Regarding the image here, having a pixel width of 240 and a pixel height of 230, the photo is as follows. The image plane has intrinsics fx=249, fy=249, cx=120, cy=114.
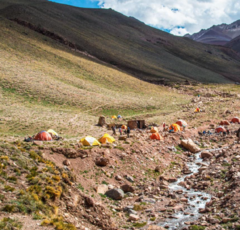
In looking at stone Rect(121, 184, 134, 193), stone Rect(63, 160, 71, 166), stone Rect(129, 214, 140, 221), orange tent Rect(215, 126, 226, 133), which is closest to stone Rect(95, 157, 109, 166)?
stone Rect(63, 160, 71, 166)

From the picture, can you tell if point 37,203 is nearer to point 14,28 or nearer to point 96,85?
point 96,85

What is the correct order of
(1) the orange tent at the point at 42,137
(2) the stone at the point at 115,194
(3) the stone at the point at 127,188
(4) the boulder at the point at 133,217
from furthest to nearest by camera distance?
1. (1) the orange tent at the point at 42,137
2. (3) the stone at the point at 127,188
3. (2) the stone at the point at 115,194
4. (4) the boulder at the point at 133,217

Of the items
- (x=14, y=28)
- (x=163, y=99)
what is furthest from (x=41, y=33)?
(x=163, y=99)

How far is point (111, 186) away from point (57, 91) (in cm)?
4119

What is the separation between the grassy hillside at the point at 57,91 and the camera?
3841 centimetres

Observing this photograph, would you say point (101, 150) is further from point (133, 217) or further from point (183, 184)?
point (133, 217)

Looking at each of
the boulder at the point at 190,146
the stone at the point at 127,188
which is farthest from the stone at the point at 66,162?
the boulder at the point at 190,146

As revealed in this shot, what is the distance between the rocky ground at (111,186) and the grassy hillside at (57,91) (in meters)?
12.9

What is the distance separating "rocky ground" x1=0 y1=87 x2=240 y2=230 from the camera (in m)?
11.7

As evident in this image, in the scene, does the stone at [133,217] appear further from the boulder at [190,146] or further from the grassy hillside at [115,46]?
the grassy hillside at [115,46]

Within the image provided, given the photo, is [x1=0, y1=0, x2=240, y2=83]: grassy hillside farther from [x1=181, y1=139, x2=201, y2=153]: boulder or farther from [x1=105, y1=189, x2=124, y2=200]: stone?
[x1=105, y1=189, x2=124, y2=200]: stone

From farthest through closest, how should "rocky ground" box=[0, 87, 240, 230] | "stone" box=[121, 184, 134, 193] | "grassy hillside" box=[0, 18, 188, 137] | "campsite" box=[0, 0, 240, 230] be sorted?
1. "grassy hillside" box=[0, 18, 188, 137]
2. "stone" box=[121, 184, 134, 193]
3. "campsite" box=[0, 0, 240, 230]
4. "rocky ground" box=[0, 87, 240, 230]

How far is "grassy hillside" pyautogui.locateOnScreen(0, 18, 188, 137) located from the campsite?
0.26m

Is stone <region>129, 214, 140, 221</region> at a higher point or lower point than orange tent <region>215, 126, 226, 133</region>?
lower
